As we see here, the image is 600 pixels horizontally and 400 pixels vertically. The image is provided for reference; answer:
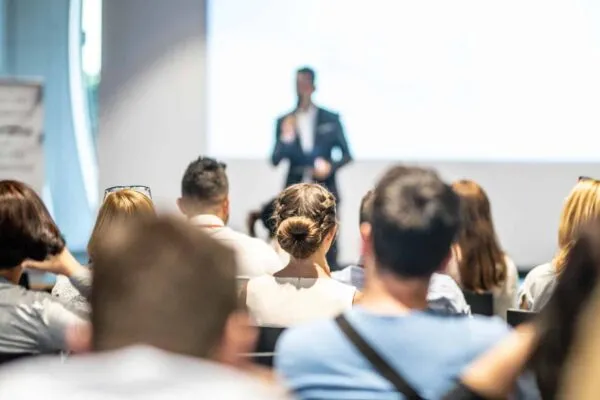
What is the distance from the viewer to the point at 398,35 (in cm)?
767

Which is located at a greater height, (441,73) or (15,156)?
(441,73)

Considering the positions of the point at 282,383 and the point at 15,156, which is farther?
the point at 15,156

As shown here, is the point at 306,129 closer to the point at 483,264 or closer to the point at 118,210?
the point at 483,264

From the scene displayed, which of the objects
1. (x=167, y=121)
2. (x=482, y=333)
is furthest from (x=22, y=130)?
(x=482, y=333)

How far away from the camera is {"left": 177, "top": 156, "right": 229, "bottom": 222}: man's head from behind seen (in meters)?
4.10

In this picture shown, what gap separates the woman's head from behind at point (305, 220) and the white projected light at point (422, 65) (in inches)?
177

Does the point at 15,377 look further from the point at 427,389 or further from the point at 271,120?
the point at 271,120

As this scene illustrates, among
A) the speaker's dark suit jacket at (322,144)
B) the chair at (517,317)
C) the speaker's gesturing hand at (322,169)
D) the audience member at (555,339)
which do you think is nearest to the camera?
the audience member at (555,339)

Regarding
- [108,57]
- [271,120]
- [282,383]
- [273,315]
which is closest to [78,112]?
[108,57]

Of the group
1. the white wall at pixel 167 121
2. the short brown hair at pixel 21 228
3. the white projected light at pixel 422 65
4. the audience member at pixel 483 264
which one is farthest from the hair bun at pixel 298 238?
the white wall at pixel 167 121

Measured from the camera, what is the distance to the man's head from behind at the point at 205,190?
4.10 metres

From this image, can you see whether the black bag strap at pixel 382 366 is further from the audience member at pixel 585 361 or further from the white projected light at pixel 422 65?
the white projected light at pixel 422 65

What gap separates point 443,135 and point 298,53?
1.31 metres

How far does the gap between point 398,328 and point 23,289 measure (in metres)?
1.17
